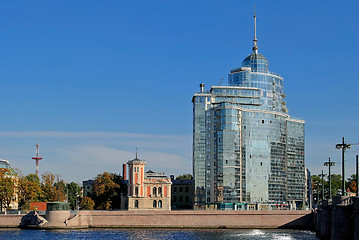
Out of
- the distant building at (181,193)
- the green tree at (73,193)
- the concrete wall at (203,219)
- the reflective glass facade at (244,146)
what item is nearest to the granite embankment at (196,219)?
the concrete wall at (203,219)

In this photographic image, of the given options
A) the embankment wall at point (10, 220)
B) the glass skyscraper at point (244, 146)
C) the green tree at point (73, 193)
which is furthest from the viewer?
the green tree at point (73, 193)

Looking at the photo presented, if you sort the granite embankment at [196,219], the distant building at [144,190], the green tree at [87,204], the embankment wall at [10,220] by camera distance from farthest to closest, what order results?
1. the distant building at [144,190]
2. the green tree at [87,204]
3. the embankment wall at [10,220]
4. the granite embankment at [196,219]

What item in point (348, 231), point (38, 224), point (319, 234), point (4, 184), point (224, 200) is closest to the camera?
point (348, 231)

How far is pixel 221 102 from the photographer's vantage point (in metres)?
162

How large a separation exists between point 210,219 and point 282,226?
52.7 feet

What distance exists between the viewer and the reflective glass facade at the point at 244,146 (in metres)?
160

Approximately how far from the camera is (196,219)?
408 feet

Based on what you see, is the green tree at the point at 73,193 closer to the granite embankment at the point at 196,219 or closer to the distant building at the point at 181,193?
the distant building at the point at 181,193

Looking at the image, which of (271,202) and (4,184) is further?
(271,202)

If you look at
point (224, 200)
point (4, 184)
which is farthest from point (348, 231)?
point (4, 184)

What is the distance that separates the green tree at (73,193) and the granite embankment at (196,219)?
5213 cm

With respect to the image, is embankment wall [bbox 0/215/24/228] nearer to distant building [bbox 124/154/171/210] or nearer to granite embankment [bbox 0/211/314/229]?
granite embankment [bbox 0/211/314/229]

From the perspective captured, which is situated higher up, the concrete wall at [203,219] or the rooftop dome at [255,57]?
the rooftop dome at [255,57]

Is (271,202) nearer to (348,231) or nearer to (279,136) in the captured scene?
(279,136)
